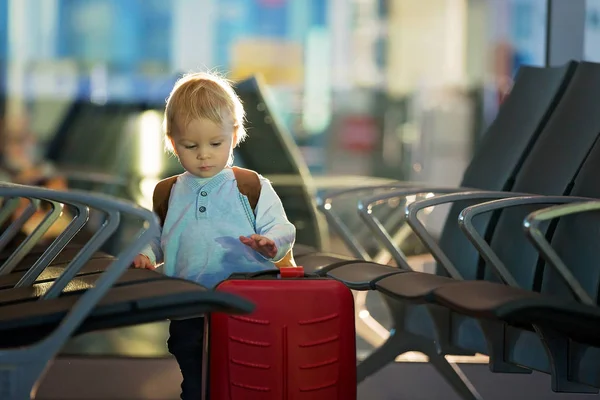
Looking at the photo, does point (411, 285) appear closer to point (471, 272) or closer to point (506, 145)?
point (471, 272)

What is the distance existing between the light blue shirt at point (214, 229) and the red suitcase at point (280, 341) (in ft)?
0.72

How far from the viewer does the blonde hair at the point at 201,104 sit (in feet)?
7.82

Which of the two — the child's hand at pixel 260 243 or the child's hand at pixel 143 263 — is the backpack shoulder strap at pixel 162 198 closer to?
the child's hand at pixel 143 263

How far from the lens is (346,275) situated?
8.48 ft

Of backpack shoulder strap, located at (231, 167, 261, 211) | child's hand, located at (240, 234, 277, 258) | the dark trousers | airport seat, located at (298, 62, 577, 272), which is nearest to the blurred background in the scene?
airport seat, located at (298, 62, 577, 272)

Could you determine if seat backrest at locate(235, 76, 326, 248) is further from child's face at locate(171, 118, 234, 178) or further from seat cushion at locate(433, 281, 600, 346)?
seat cushion at locate(433, 281, 600, 346)

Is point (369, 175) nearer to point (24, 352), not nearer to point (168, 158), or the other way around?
point (168, 158)

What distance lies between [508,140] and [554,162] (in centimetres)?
31

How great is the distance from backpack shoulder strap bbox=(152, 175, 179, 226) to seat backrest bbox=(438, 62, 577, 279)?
33.5 inches

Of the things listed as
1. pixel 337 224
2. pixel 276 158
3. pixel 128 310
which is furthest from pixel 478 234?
pixel 276 158

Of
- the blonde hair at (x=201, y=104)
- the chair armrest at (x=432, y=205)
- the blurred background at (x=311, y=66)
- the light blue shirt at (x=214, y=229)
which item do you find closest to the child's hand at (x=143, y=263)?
the light blue shirt at (x=214, y=229)

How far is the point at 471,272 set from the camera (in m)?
2.93

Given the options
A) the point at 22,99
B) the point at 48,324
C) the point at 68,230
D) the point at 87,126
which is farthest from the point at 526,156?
the point at 22,99

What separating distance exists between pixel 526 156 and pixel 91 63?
3.81 m
